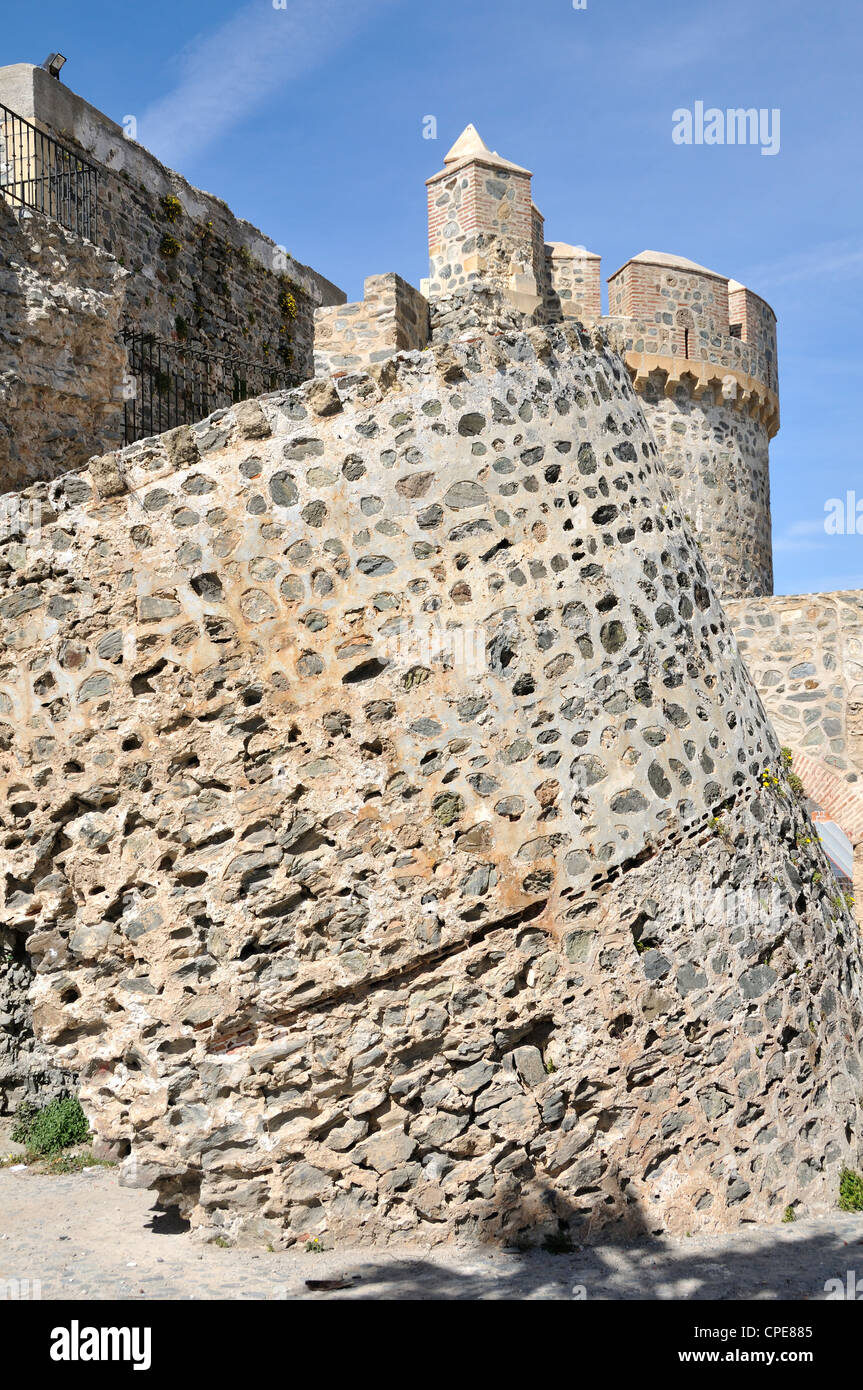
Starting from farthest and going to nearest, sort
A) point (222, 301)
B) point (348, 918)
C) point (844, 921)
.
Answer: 1. point (222, 301)
2. point (844, 921)
3. point (348, 918)

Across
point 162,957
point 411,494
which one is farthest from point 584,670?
point 162,957

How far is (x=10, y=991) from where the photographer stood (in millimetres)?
7703

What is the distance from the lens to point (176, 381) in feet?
40.1

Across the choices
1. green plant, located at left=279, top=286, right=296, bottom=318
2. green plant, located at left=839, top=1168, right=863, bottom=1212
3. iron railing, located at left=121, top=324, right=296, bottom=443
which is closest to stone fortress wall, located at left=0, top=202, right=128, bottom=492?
iron railing, located at left=121, top=324, right=296, bottom=443

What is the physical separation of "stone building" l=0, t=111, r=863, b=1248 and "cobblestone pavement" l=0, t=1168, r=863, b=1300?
5.4 inches

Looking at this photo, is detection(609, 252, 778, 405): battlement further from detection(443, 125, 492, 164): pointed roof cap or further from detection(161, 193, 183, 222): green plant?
detection(161, 193, 183, 222): green plant

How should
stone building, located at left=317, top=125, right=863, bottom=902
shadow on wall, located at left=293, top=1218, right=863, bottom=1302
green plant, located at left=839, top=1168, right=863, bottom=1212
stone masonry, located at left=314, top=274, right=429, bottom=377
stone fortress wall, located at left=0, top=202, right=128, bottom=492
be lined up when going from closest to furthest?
Answer: shadow on wall, located at left=293, top=1218, right=863, bottom=1302 < green plant, located at left=839, top=1168, right=863, bottom=1212 < stone fortress wall, located at left=0, top=202, right=128, bottom=492 < stone building, located at left=317, top=125, right=863, bottom=902 < stone masonry, located at left=314, top=274, right=429, bottom=377

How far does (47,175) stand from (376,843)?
8.52m

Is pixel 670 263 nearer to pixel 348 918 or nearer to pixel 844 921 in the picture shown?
pixel 844 921

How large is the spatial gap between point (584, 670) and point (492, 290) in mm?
11018

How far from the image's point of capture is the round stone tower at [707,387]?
17.9 metres

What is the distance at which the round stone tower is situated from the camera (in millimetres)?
17875

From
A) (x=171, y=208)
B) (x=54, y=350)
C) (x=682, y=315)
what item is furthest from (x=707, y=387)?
(x=54, y=350)

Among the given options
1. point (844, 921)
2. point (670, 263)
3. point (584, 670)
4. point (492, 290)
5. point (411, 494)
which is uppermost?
point (670, 263)
